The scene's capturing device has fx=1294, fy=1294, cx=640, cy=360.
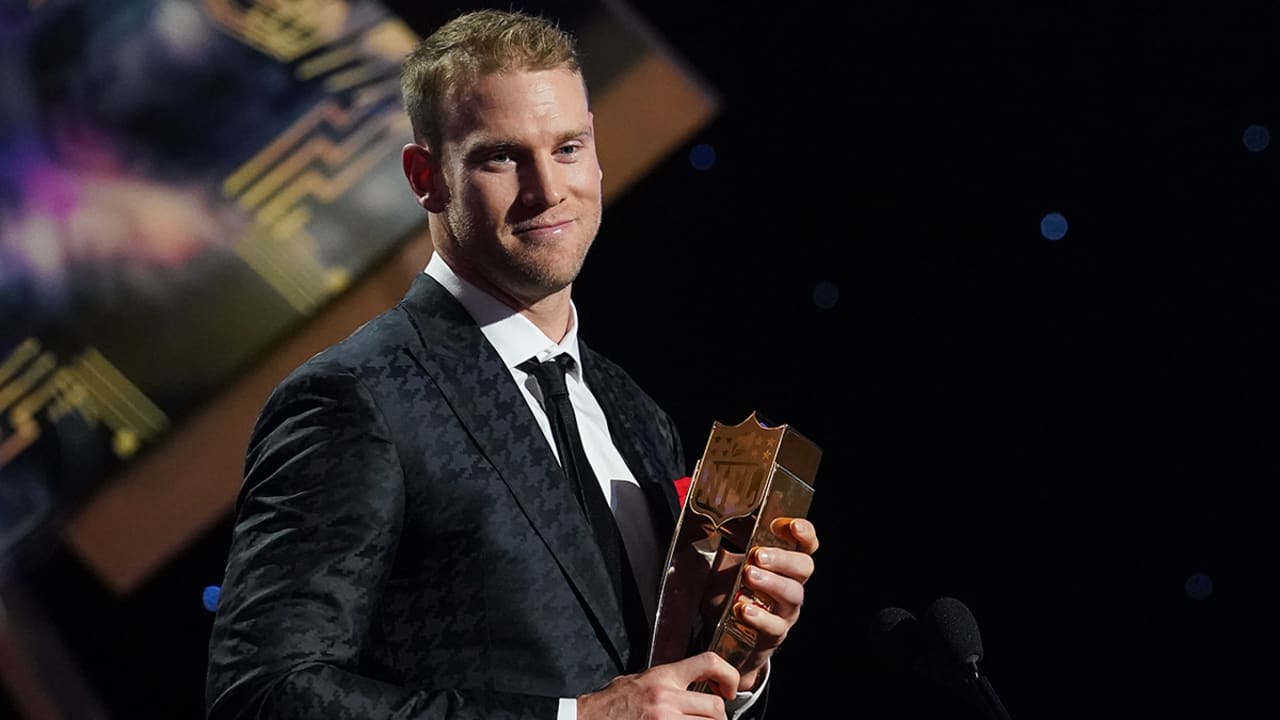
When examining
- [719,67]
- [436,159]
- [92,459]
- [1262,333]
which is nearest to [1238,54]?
[1262,333]

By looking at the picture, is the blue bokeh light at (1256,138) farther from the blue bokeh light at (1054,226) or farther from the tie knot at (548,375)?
the tie knot at (548,375)

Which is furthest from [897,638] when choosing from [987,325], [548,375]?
[987,325]

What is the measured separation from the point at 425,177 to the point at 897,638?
0.62m

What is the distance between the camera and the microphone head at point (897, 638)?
112 centimetres

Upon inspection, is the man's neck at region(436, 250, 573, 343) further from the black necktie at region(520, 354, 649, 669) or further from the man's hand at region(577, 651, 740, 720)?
the man's hand at region(577, 651, 740, 720)

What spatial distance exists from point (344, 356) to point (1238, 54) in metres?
1.60

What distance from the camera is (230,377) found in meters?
1.90

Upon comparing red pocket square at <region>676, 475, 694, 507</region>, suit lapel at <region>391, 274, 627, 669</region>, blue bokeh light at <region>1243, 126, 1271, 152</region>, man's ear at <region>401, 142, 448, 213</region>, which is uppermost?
man's ear at <region>401, 142, 448, 213</region>

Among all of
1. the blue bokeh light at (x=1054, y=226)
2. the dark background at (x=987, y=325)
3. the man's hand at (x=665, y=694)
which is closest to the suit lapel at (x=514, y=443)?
the man's hand at (x=665, y=694)

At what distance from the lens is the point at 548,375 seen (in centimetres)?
123

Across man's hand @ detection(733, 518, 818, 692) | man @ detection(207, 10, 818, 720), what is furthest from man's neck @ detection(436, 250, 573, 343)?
man's hand @ detection(733, 518, 818, 692)

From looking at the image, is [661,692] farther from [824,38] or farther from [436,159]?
[824,38]

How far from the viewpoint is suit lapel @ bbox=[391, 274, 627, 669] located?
1.10 meters

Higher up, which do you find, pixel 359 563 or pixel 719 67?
pixel 719 67
